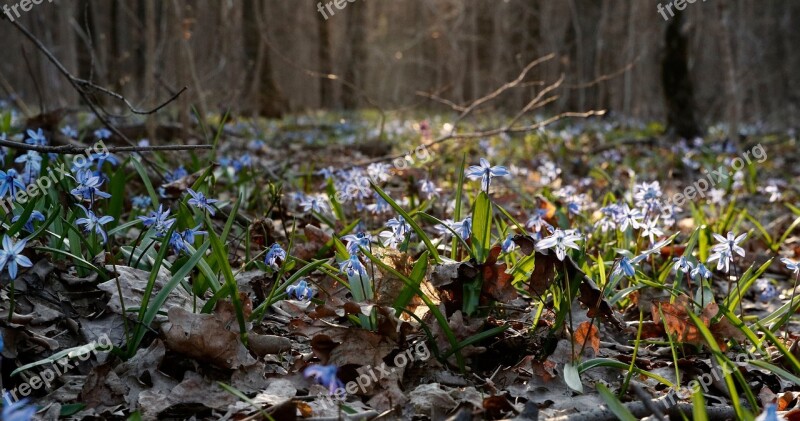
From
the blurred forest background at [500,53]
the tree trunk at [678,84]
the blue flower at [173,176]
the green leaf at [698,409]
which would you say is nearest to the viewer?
the green leaf at [698,409]

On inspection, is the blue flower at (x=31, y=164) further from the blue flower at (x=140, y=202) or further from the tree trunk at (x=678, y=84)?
the tree trunk at (x=678, y=84)

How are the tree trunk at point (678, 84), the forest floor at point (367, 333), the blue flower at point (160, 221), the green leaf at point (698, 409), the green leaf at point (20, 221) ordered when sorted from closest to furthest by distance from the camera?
1. the green leaf at point (698, 409)
2. the forest floor at point (367, 333)
3. the green leaf at point (20, 221)
4. the blue flower at point (160, 221)
5. the tree trunk at point (678, 84)

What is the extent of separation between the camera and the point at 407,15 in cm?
4031

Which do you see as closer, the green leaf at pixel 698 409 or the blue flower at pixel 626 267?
the green leaf at pixel 698 409
